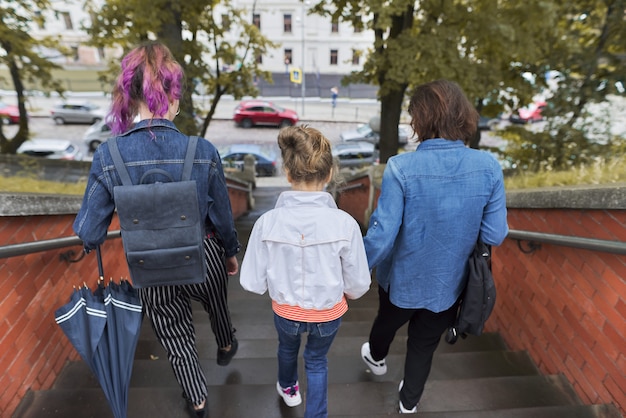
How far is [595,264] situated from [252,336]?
2.13 m

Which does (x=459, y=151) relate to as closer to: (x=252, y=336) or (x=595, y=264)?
(x=595, y=264)

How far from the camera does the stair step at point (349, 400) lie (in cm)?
191

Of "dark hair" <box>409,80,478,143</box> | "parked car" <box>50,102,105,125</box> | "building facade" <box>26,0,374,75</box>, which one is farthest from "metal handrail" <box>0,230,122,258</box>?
"building facade" <box>26,0,374,75</box>

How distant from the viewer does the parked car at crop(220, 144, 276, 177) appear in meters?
15.0

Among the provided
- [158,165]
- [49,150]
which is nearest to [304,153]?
[158,165]

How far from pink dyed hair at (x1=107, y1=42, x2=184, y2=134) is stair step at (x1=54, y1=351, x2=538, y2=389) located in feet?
4.72

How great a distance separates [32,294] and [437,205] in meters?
1.94

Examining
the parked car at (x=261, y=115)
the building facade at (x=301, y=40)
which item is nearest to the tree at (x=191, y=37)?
the parked car at (x=261, y=115)

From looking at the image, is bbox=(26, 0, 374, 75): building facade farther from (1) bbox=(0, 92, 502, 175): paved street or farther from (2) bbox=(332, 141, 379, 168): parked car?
(2) bbox=(332, 141, 379, 168): parked car

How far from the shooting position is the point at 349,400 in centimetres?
210

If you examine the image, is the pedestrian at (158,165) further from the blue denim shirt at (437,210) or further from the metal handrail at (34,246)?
the blue denim shirt at (437,210)

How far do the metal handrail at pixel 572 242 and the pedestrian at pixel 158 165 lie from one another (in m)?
1.63

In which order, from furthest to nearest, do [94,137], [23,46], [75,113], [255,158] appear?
[75,113] → [94,137] → [255,158] → [23,46]

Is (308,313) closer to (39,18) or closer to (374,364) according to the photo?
(374,364)
